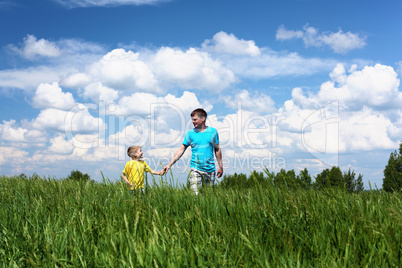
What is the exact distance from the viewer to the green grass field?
8.92 ft

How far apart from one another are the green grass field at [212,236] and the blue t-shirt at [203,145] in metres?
2.68

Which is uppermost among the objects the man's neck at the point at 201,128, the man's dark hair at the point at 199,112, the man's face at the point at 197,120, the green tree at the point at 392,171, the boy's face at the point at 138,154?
the man's dark hair at the point at 199,112

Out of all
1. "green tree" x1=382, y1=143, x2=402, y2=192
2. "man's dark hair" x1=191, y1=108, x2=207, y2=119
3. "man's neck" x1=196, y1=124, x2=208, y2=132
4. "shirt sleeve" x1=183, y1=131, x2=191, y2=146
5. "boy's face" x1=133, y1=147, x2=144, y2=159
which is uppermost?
"man's dark hair" x1=191, y1=108, x2=207, y2=119

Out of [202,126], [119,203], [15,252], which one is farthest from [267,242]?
[202,126]

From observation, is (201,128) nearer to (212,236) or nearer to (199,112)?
(199,112)

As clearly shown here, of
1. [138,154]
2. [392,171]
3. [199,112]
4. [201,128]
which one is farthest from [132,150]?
[392,171]

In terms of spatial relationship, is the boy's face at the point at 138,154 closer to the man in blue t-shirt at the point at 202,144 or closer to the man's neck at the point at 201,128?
the man in blue t-shirt at the point at 202,144

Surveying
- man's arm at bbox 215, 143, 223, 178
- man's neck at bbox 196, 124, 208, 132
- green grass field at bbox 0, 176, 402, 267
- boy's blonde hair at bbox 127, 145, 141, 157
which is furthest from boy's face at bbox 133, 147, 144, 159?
green grass field at bbox 0, 176, 402, 267

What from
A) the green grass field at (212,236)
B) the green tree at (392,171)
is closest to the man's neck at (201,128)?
the green grass field at (212,236)

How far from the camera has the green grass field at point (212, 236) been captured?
2719 mm

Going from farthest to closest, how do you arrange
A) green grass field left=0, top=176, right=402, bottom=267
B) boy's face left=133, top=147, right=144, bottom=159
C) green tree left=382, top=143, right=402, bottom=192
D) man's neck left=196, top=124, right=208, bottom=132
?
green tree left=382, top=143, right=402, bottom=192 < boy's face left=133, top=147, right=144, bottom=159 < man's neck left=196, top=124, right=208, bottom=132 < green grass field left=0, top=176, right=402, bottom=267

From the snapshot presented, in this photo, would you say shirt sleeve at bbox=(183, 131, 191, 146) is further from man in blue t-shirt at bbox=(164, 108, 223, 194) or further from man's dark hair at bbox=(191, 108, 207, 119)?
man's dark hair at bbox=(191, 108, 207, 119)

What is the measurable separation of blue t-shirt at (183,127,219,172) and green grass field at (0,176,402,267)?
2.68m

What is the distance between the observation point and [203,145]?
7.11 meters
